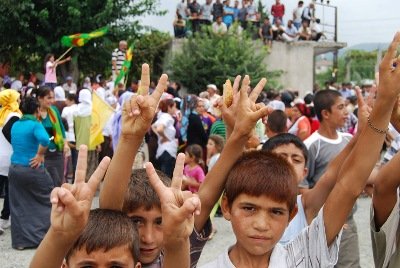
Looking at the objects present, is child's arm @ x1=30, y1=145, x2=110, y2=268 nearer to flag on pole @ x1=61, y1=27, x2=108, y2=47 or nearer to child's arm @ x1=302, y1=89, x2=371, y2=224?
child's arm @ x1=302, y1=89, x2=371, y2=224

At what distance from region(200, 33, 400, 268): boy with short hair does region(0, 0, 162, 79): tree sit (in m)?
17.0

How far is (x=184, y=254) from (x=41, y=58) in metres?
19.4

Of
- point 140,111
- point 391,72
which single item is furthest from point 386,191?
point 140,111

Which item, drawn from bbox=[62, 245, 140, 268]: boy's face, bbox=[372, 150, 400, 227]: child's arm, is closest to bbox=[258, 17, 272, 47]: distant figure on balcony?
bbox=[372, 150, 400, 227]: child's arm

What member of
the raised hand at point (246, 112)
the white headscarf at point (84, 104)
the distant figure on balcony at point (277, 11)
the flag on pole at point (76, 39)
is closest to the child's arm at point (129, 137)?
the raised hand at point (246, 112)

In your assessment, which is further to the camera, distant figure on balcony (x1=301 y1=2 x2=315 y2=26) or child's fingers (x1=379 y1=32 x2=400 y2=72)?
distant figure on balcony (x1=301 y1=2 x2=315 y2=26)

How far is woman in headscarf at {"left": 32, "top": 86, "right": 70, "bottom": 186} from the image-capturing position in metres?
7.49

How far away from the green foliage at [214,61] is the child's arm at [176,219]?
60.1 ft

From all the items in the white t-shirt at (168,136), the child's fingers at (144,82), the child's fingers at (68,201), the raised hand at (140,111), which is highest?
the child's fingers at (144,82)

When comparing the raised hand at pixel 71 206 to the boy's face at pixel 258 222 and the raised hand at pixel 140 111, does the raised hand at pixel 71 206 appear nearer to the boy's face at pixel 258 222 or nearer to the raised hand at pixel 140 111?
the raised hand at pixel 140 111

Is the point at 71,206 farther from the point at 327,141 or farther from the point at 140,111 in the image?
the point at 327,141

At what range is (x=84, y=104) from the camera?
9.88m

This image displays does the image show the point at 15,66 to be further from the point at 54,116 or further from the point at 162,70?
the point at 54,116

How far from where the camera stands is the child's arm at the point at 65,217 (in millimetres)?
1865
